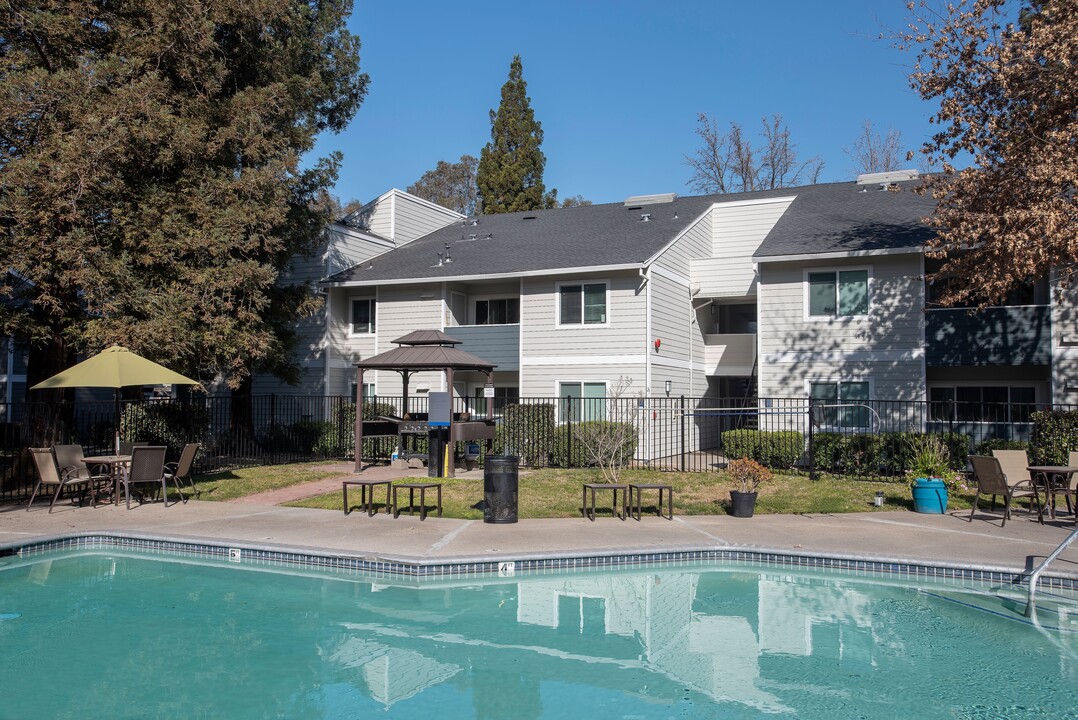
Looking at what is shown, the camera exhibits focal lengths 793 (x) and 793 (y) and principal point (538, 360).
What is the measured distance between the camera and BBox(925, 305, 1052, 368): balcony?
64.3ft

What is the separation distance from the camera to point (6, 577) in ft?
31.5

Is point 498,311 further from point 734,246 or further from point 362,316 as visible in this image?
point 734,246

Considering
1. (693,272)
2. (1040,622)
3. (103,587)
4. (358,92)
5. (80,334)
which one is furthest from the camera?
(358,92)

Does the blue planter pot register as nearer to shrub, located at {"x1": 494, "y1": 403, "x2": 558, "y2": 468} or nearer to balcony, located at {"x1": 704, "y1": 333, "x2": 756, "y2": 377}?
shrub, located at {"x1": 494, "y1": 403, "x2": 558, "y2": 468}

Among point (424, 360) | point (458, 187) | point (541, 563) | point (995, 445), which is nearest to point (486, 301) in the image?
point (424, 360)

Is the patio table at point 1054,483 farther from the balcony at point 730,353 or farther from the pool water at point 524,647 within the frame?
the balcony at point 730,353

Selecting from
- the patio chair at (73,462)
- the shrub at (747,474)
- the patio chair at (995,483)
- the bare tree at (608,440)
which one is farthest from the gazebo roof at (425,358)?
the patio chair at (995,483)

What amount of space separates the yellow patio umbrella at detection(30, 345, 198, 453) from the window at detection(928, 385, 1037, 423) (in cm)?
1786

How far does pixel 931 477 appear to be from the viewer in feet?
45.3

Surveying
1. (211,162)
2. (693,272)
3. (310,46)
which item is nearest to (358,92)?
(310,46)

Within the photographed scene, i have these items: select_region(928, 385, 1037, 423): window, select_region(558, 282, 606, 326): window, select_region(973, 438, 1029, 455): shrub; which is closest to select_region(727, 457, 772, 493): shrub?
select_region(973, 438, 1029, 455): shrub

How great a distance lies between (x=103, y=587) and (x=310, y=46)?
1916 cm

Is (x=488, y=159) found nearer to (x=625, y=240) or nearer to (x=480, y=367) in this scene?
(x=625, y=240)

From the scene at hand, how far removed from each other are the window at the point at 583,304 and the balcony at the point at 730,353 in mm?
5025
